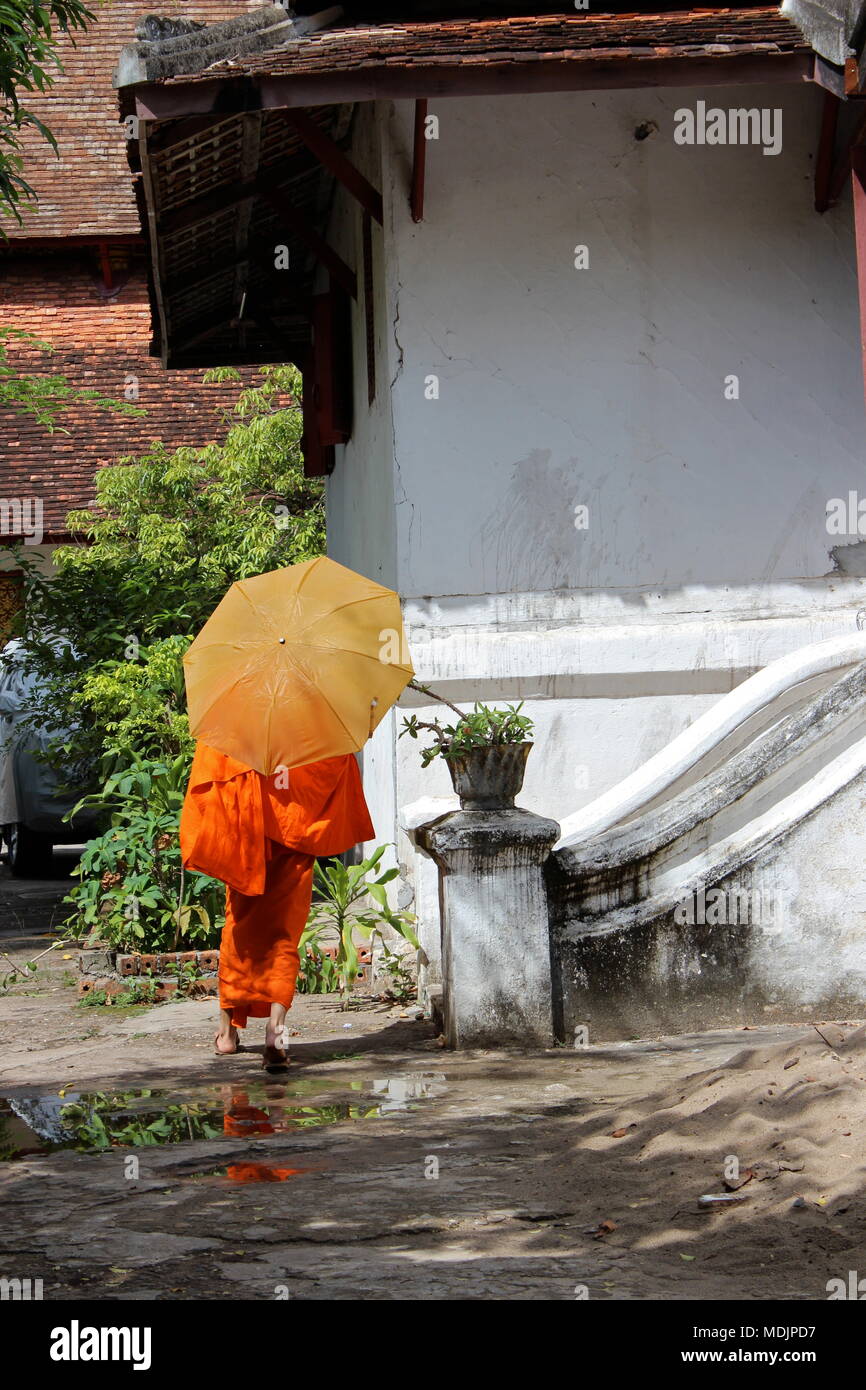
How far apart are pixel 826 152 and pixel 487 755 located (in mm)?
3726

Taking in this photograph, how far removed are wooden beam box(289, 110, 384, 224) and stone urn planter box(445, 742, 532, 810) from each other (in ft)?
10.1

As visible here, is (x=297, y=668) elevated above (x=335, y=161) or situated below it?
below

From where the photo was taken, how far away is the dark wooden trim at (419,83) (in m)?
6.92

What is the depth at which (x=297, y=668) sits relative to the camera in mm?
6184

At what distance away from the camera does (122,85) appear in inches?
272

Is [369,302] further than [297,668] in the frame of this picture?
Yes

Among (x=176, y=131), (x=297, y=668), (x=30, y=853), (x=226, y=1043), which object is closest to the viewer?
(x=297, y=668)

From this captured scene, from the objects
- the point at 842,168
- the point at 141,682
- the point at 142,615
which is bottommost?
the point at 141,682

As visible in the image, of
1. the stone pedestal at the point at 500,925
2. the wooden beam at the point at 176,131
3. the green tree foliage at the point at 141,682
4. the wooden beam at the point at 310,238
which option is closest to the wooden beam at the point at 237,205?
the wooden beam at the point at 310,238

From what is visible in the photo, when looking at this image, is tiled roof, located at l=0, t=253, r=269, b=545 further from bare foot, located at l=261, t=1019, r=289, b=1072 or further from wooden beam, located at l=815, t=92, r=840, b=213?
bare foot, located at l=261, t=1019, r=289, b=1072

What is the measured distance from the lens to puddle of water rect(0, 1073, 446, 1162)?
5344 mm

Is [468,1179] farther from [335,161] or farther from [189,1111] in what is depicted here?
[335,161]

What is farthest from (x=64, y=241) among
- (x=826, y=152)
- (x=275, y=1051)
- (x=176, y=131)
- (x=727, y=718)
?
(x=275, y=1051)

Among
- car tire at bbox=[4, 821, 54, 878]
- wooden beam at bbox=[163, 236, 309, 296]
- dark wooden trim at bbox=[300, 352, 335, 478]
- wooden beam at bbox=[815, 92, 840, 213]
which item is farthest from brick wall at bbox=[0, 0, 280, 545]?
wooden beam at bbox=[815, 92, 840, 213]
